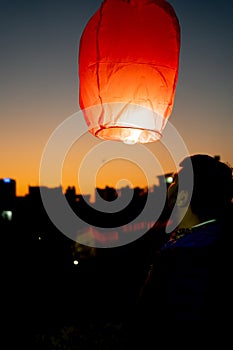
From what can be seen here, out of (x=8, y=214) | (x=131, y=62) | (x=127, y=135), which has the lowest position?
(x=127, y=135)

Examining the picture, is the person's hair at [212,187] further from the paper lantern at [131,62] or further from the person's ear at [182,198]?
the paper lantern at [131,62]

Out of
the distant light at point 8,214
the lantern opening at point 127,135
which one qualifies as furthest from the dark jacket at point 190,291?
the distant light at point 8,214

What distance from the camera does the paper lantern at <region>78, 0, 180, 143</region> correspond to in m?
2.73

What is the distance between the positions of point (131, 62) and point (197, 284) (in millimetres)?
1727

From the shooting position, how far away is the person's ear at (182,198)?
10.7ft

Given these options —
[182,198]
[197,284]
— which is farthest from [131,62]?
[197,284]

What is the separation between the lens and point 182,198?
330 centimetres

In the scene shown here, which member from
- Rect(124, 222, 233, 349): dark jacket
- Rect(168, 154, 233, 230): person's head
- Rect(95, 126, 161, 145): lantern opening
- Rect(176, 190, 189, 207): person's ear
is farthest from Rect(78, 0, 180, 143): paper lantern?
Rect(124, 222, 233, 349): dark jacket

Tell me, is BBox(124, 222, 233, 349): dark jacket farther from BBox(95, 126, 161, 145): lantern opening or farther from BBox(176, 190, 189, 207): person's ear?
BBox(95, 126, 161, 145): lantern opening

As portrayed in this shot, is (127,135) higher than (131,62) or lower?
lower

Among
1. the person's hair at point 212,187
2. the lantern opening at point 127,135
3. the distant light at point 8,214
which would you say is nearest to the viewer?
the person's hair at point 212,187

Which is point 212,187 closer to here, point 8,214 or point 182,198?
point 182,198

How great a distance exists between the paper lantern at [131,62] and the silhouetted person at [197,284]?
76 cm

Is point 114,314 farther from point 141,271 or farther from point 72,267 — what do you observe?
point 72,267
